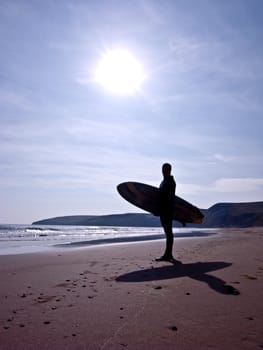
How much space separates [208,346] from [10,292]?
287 cm

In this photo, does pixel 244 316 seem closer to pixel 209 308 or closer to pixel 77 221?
pixel 209 308

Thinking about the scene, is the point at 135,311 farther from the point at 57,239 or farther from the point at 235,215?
the point at 235,215

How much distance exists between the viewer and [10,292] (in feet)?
14.7

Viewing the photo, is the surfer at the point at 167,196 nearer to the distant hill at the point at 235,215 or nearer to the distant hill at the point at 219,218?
the distant hill at the point at 219,218

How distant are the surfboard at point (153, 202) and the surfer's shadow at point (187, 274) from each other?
Result: 4.34m

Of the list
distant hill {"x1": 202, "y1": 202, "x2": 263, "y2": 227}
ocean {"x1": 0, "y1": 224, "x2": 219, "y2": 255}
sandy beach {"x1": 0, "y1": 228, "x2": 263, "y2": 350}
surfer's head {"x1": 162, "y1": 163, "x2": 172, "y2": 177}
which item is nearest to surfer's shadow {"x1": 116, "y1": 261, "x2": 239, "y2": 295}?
sandy beach {"x1": 0, "y1": 228, "x2": 263, "y2": 350}

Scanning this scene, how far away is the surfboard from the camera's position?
10867mm

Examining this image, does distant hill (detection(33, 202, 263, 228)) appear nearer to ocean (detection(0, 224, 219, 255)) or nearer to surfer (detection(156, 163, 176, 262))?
ocean (detection(0, 224, 219, 255))

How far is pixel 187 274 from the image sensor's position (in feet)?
17.5

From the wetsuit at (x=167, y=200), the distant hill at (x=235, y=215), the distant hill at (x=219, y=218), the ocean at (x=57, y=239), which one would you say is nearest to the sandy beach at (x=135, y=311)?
the wetsuit at (x=167, y=200)

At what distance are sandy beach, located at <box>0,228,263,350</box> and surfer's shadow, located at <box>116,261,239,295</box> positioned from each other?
0.01 meters

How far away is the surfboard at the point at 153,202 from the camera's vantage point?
10867 mm

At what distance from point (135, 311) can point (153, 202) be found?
755 centimetres

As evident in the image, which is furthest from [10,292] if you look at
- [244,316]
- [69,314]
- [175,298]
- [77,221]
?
[77,221]
